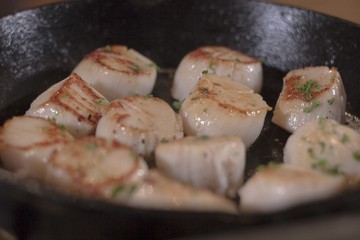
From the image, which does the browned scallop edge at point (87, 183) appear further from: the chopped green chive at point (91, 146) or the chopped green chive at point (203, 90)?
the chopped green chive at point (203, 90)

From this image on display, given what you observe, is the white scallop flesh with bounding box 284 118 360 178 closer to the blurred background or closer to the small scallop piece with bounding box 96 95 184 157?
the small scallop piece with bounding box 96 95 184 157

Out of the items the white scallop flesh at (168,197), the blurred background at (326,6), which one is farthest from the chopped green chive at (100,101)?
the blurred background at (326,6)

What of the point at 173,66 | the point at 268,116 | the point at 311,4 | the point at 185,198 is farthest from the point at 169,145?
the point at 311,4

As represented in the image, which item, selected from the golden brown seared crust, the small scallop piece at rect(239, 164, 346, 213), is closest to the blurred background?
the golden brown seared crust

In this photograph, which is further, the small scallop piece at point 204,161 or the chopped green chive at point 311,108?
the chopped green chive at point 311,108

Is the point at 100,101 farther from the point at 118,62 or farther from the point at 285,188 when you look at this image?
the point at 285,188
